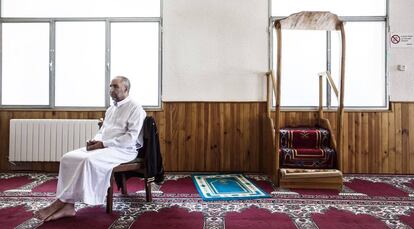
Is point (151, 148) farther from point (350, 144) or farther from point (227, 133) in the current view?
point (350, 144)

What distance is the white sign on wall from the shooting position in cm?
450

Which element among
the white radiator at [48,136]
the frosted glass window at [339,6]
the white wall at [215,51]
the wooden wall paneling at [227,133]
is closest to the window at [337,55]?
the frosted glass window at [339,6]

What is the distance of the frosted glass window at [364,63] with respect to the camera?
462 cm

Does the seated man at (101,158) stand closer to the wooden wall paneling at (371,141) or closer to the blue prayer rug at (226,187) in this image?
the blue prayer rug at (226,187)

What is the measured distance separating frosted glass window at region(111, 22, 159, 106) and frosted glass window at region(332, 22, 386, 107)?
265 cm

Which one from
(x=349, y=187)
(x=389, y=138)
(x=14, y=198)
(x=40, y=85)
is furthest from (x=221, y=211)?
(x=40, y=85)

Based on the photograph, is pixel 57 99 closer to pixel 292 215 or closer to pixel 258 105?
pixel 258 105

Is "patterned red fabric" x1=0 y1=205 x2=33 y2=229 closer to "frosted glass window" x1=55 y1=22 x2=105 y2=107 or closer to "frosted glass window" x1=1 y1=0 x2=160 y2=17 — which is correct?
"frosted glass window" x1=55 y1=22 x2=105 y2=107

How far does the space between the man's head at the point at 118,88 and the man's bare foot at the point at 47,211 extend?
1049 millimetres

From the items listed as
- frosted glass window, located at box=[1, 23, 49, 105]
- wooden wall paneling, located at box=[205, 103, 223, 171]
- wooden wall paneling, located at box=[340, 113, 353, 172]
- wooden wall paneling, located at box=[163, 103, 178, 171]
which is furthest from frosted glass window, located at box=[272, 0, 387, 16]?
frosted glass window, located at box=[1, 23, 49, 105]

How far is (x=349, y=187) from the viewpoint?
377 cm

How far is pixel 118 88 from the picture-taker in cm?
302

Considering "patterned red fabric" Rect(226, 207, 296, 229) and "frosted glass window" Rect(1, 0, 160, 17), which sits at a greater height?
"frosted glass window" Rect(1, 0, 160, 17)

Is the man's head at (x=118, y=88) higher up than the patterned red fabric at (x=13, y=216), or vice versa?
the man's head at (x=118, y=88)
